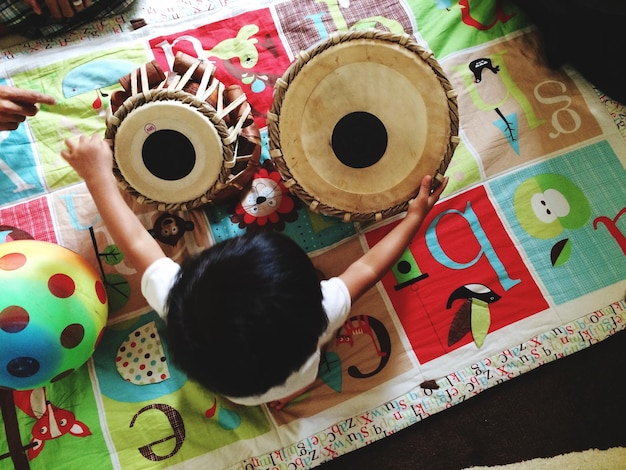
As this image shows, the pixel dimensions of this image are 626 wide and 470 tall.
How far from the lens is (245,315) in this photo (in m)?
0.68

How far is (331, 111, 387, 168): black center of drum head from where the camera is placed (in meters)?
0.88

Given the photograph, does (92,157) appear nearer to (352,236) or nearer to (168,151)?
(168,151)

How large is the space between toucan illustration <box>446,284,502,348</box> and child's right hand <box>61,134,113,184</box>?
2.54ft

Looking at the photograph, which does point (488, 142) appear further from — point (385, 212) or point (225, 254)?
point (225, 254)

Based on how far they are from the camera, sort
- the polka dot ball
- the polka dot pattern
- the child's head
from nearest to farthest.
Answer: the child's head → the polka dot ball → the polka dot pattern

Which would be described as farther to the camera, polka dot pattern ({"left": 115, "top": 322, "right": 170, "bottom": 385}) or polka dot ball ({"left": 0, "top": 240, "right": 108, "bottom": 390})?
polka dot pattern ({"left": 115, "top": 322, "right": 170, "bottom": 385})

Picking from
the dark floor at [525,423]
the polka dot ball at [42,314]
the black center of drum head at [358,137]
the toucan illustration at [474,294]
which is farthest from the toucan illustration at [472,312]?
the polka dot ball at [42,314]

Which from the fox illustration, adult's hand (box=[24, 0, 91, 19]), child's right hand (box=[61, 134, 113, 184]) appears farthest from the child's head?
adult's hand (box=[24, 0, 91, 19])

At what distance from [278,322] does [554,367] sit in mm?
746

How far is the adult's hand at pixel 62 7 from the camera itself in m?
1.11

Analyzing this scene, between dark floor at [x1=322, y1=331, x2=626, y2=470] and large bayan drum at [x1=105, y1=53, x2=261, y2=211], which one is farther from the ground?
large bayan drum at [x1=105, y1=53, x2=261, y2=211]

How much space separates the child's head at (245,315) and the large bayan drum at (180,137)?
0.20 m

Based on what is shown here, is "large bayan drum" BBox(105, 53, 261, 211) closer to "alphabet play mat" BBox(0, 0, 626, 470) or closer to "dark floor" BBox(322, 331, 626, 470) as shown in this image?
"alphabet play mat" BBox(0, 0, 626, 470)

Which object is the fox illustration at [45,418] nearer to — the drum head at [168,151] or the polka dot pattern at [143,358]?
the polka dot pattern at [143,358]
